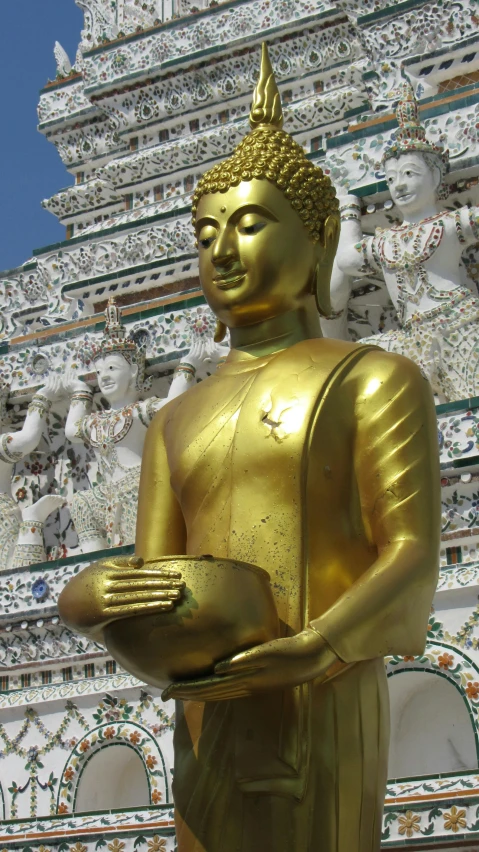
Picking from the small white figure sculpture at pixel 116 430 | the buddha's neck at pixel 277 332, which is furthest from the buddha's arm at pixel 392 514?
the small white figure sculpture at pixel 116 430

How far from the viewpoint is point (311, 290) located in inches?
168

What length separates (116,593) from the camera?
3510mm

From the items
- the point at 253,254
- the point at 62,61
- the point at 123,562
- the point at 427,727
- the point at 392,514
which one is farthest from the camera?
the point at 62,61

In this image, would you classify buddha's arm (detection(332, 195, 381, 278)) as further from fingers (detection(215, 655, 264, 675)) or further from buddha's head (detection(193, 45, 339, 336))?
fingers (detection(215, 655, 264, 675))

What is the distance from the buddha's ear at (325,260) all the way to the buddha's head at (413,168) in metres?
3.28

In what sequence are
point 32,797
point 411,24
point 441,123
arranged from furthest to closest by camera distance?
point 411,24 < point 441,123 < point 32,797

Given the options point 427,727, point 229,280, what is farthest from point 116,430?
point 229,280

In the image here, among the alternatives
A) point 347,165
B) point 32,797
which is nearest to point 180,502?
point 32,797

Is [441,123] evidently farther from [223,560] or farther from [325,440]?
[223,560]

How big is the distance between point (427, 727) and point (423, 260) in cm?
229

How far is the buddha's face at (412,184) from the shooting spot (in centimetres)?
752

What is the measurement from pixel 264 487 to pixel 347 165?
453 centimetres

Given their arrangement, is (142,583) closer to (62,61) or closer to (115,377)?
(115,377)

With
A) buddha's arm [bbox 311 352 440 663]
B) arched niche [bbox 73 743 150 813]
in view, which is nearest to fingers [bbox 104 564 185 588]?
buddha's arm [bbox 311 352 440 663]
